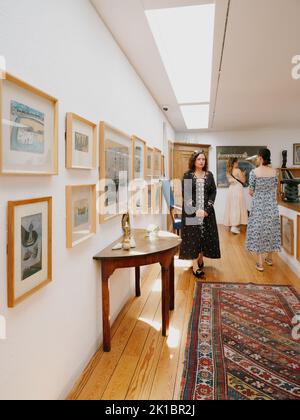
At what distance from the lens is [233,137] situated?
7770 millimetres

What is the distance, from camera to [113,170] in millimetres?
2529

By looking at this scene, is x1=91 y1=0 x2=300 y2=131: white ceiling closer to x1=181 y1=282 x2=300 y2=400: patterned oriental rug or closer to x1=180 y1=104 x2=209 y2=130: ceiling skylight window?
x1=180 y1=104 x2=209 y2=130: ceiling skylight window

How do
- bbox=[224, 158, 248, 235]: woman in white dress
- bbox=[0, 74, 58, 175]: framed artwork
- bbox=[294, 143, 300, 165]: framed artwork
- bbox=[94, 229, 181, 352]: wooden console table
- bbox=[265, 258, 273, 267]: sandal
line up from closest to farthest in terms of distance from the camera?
1. bbox=[0, 74, 58, 175]: framed artwork
2. bbox=[94, 229, 181, 352]: wooden console table
3. bbox=[265, 258, 273, 267]: sandal
4. bbox=[224, 158, 248, 235]: woman in white dress
5. bbox=[294, 143, 300, 165]: framed artwork

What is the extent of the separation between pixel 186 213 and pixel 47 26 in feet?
8.74

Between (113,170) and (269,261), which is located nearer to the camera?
(113,170)

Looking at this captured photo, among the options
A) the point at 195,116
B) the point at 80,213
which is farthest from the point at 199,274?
the point at 195,116

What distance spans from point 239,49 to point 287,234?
2.71 m

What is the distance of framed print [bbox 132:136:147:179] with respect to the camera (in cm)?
325

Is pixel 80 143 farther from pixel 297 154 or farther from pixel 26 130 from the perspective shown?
pixel 297 154

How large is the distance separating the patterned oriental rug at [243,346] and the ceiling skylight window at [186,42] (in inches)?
96.8

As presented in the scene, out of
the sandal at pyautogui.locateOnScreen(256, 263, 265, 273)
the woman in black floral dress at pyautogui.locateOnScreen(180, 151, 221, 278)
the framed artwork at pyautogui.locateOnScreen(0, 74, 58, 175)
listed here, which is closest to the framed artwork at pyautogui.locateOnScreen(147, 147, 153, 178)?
the woman in black floral dress at pyautogui.locateOnScreen(180, 151, 221, 278)

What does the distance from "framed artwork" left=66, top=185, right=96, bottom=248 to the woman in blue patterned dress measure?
8.66ft

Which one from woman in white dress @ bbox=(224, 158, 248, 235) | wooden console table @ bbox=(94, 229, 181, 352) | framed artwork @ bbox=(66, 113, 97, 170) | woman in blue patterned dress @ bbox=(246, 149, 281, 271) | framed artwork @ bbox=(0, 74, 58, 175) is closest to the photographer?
framed artwork @ bbox=(0, 74, 58, 175)
